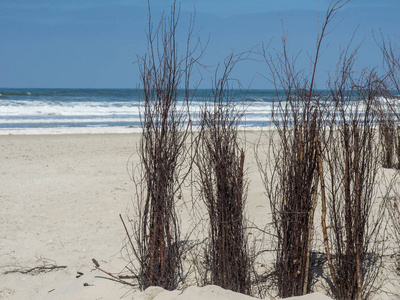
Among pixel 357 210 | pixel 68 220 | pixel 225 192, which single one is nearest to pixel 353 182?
pixel 357 210

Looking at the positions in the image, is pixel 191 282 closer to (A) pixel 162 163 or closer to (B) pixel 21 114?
(A) pixel 162 163

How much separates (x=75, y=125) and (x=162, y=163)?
17268mm

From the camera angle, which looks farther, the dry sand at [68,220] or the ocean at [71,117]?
the ocean at [71,117]

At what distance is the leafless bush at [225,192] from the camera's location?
4016mm

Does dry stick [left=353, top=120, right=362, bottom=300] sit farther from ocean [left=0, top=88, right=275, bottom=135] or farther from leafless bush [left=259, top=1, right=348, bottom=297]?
ocean [left=0, top=88, right=275, bottom=135]

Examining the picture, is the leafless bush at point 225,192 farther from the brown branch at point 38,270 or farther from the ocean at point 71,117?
the ocean at point 71,117

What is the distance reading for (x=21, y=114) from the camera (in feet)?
83.9

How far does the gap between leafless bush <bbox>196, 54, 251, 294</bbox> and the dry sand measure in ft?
0.83

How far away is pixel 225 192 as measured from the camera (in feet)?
13.3

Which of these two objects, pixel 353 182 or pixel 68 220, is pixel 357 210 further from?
pixel 68 220

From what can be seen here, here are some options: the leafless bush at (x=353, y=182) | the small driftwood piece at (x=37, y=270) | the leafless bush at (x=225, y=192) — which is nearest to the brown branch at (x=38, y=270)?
the small driftwood piece at (x=37, y=270)

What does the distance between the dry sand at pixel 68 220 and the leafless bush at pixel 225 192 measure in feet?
0.83

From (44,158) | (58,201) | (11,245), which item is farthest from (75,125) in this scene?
(11,245)

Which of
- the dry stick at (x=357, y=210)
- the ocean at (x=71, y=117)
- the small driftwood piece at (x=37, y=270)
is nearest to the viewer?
the dry stick at (x=357, y=210)
